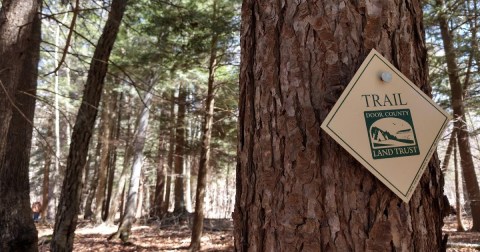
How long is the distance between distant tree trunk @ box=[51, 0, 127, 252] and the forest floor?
156 inches

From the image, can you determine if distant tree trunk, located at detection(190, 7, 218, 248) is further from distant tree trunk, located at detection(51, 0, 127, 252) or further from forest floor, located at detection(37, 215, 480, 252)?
distant tree trunk, located at detection(51, 0, 127, 252)

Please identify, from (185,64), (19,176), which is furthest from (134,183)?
(19,176)

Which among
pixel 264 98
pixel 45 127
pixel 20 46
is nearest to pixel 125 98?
pixel 45 127

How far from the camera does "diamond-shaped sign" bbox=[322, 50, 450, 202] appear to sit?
102 cm

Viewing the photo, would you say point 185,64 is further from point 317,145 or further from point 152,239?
point 317,145

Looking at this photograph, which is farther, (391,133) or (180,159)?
(180,159)

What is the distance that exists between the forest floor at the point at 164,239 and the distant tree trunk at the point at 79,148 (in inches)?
156

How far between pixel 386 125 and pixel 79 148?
5.43 meters

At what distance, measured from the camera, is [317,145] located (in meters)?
1.06

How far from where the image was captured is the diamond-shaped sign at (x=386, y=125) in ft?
3.36

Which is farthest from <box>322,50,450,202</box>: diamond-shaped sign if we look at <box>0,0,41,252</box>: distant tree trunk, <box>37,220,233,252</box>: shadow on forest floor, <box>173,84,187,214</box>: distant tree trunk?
<box>173,84,187,214</box>: distant tree trunk

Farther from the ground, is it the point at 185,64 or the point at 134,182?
the point at 185,64

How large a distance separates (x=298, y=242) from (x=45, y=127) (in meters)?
22.4

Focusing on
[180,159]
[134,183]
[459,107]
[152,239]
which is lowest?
[152,239]
